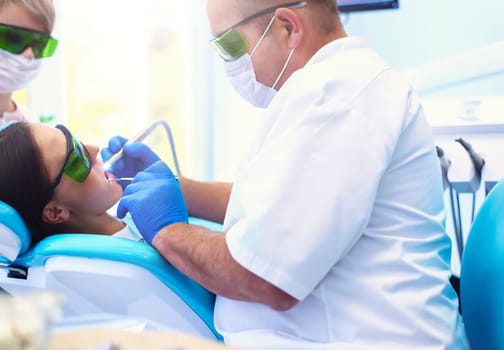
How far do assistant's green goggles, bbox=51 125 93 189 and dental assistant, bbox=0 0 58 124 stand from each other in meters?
0.66

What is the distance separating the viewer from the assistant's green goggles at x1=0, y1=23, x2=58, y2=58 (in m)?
2.05

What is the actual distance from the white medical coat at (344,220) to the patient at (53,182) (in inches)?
21.1

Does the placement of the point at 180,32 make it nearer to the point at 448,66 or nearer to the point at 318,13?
the point at 448,66

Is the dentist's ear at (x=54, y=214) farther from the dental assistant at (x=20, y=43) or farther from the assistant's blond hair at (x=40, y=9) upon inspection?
the assistant's blond hair at (x=40, y=9)

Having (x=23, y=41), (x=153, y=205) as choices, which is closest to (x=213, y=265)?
(x=153, y=205)

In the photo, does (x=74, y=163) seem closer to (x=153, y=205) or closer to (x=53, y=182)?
(x=53, y=182)

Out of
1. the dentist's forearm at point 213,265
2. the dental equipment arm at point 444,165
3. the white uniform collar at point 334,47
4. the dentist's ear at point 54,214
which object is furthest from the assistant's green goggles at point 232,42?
the dental equipment arm at point 444,165

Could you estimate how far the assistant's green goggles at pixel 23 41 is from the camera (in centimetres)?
205

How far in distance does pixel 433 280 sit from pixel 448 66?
169 cm

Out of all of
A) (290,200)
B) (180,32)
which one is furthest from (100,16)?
(290,200)

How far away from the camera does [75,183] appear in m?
1.54

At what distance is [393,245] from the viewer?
43.2 inches

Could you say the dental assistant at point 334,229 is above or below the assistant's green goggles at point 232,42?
below

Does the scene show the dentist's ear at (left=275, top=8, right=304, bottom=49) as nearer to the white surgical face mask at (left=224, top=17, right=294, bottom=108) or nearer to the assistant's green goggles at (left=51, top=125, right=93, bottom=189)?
the white surgical face mask at (left=224, top=17, right=294, bottom=108)
